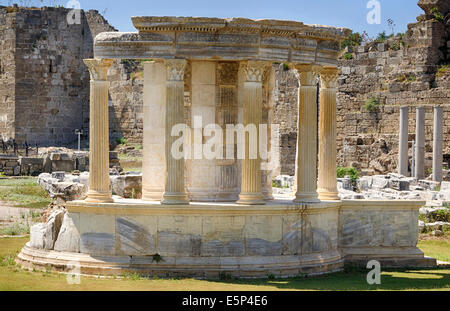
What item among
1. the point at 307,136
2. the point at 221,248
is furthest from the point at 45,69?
the point at 221,248

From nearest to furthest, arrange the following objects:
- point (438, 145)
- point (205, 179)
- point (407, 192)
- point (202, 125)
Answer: point (202, 125) → point (205, 179) → point (407, 192) → point (438, 145)

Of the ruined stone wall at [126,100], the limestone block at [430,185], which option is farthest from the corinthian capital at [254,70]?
the ruined stone wall at [126,100]

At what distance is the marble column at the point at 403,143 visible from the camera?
39.0 m

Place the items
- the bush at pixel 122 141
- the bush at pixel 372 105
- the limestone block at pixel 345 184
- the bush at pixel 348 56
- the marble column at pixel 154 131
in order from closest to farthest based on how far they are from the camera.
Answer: the marble column at pixel 154 131 < the limestone block at pixel 345 184 < the bush at pixel 372 105 < the bush at pixel 348 56 < the bush at pixel 122 141

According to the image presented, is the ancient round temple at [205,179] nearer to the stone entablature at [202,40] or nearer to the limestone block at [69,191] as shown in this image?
the stone entablature at [202,40]

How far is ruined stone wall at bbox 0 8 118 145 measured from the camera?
179ft

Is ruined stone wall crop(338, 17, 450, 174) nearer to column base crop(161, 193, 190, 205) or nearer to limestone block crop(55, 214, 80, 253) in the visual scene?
column base crop(161, 193, 190, 205)

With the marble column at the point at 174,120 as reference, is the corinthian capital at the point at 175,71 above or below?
above

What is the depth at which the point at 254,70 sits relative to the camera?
17062mm

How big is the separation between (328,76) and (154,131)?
3759mm

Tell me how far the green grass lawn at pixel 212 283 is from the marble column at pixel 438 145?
800 inches

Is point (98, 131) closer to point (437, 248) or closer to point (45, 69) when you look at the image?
point (437, 248)

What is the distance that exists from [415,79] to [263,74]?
976 inches
